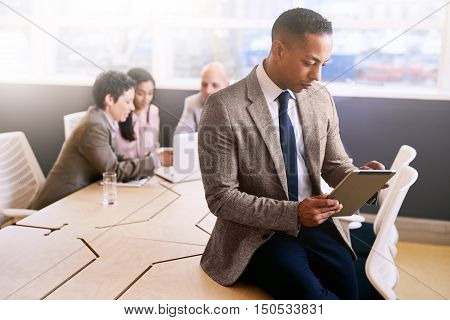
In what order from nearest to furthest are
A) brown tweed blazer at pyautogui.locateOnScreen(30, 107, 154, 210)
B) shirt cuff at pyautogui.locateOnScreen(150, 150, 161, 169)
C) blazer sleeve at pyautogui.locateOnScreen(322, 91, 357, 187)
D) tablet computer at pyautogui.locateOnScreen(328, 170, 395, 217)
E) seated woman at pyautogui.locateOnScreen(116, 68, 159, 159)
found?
tablet computer at pyautogui.locateOnScreen(328, 170, 395, 217)
blazer sleeve at pyautogui.locateOnScreen(322, 91, 357, 187)
brown tweed blazer at pyautogui.locateOnScreen(30, 107, 154, 210)
shirt cuff at pyautogui.locateOnScreen(150, 150, 161, 169)
seated woman at pyautogui.locateOnScreen(116, 68, 159, 159)

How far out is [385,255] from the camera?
1.77 metres

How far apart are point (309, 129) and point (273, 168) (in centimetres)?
21

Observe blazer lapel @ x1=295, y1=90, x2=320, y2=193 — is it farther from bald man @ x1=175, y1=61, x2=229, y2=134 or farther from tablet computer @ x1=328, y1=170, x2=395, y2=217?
bald man @ x1=175, y1=61, x2=229, y2=134

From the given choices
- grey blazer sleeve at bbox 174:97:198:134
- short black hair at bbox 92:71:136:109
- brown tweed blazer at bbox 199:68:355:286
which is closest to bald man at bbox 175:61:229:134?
grey blazer sleeve at bbox 174:97:198:134

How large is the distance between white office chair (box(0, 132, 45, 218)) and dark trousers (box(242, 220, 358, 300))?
1.45m

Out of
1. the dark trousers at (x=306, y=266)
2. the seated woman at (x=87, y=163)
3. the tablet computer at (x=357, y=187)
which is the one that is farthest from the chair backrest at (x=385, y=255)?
the seated woman at (x=87, y=163)

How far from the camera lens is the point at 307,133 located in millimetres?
1612

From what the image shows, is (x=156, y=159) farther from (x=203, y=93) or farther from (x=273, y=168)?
(x=273, y=168)

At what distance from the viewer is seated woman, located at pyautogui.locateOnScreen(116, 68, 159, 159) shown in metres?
2.97

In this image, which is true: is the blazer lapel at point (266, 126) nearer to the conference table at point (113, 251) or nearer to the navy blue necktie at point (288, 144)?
the navy blue necktie at point (288, 144)

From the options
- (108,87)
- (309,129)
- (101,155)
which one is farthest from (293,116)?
(108,87)

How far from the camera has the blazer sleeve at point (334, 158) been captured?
169cm

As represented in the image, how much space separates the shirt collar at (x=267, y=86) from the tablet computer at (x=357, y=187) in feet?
1.14

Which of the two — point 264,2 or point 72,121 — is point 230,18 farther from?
point 72,121
